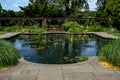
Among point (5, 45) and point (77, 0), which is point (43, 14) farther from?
point (5, 45)

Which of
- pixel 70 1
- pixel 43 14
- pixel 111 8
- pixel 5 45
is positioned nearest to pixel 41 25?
pixel 43 14

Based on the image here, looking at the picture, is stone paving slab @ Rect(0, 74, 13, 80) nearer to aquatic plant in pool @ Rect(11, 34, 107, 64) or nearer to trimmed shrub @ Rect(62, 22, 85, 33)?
aquatic plant in pool @ Rect(11, 34, 107, 64)

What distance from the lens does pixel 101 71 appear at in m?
7.68

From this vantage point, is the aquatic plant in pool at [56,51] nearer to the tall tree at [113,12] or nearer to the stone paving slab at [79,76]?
the stone paving slab at [79,76]

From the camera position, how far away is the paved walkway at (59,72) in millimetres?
6918

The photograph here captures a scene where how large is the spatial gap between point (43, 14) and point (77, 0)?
28.6 ft

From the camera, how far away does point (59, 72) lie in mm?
7504

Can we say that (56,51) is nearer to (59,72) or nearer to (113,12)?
(59,72)

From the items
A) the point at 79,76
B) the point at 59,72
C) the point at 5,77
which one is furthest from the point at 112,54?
the point at 5,77

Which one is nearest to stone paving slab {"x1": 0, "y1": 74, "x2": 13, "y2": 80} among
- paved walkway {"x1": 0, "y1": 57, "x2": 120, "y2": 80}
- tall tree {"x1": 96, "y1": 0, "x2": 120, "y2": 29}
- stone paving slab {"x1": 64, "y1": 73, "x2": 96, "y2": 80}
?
paved walkway {"x1": 0, "y1": 57, "x2": 120, "y2": 80}

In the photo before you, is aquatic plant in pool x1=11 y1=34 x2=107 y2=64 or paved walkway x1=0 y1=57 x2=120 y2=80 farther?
aquatic plant in pool x1=11 y1=34 x2=107 y2=64

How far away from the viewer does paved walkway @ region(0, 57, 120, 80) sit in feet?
22.7

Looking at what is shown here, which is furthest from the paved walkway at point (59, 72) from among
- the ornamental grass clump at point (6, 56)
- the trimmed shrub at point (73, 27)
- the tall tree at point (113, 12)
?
the tall tree at point (113, 12)

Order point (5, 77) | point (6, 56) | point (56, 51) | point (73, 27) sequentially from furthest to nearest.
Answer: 1. point (73, 27)
2. point (56, 51)
3. point (6, 56)
4. point (5, 77)
